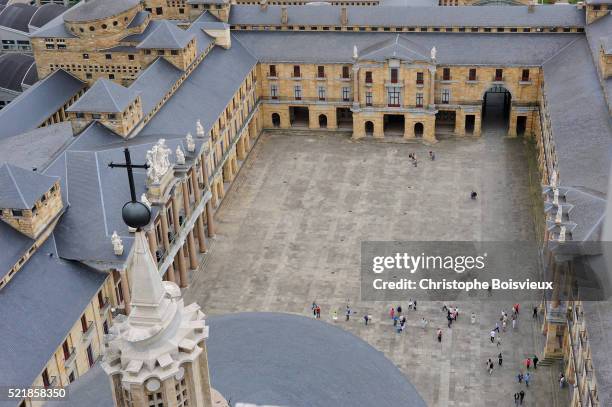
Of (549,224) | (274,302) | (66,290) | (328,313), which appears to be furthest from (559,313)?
(66,290)

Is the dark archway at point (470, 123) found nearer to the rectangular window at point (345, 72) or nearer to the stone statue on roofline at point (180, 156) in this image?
the rectangular window at point (345, 72)

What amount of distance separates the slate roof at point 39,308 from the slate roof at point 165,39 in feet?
125

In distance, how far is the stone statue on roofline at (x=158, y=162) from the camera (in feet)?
239

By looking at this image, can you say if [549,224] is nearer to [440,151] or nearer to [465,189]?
[465,189]

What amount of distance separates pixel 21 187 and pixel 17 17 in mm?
78805

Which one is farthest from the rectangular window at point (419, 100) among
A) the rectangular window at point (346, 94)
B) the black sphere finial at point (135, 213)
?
the black sphere finial at point (135, 213)

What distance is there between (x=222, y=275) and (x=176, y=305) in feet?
192

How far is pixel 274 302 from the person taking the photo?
81.2 m

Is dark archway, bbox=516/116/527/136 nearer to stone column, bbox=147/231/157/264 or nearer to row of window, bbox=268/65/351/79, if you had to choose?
row of window, bbox=268/65/351/79

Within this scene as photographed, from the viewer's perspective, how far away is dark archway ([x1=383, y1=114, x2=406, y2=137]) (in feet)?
380

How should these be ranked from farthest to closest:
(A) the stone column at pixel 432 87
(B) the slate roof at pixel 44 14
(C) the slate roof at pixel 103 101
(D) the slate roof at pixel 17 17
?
(B) the slate roof at pixel 44 14, (D) the slate roof at pixel 17 17, (A) the stone column at pixel 432 87, (C) the slate roof at pixel 103 101

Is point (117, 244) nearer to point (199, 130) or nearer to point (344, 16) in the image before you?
point (199, 130)

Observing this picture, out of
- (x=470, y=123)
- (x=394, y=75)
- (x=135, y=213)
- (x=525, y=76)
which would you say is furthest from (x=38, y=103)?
(x=135, y=213)

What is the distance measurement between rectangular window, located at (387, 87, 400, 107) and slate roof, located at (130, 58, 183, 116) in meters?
28.1
